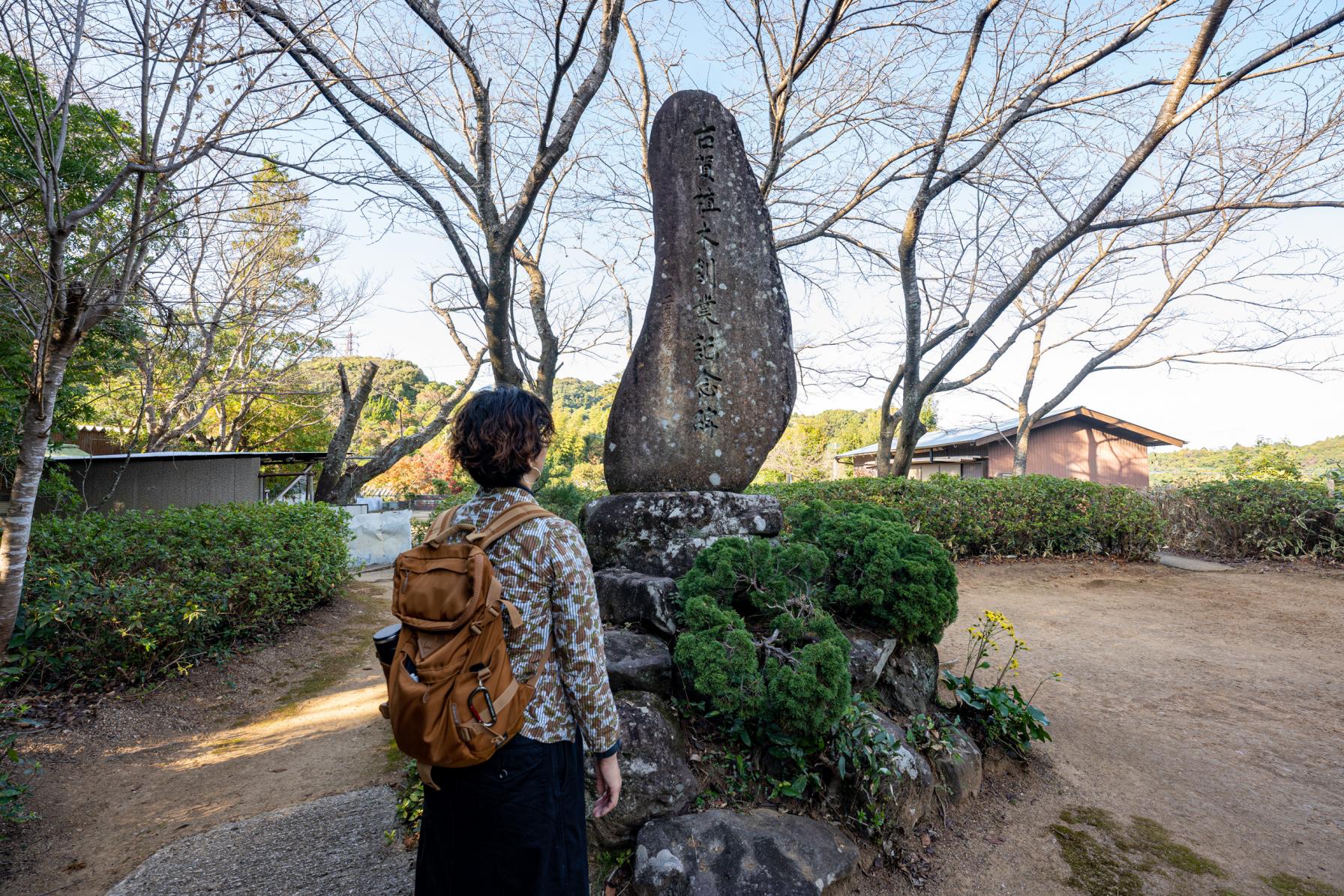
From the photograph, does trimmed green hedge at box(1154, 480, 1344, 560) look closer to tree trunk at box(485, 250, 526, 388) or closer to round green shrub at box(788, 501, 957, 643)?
round green shrub at box(788, 501, 957, 643)

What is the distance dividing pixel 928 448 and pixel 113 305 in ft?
64.7

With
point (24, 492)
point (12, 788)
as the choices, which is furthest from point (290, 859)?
point (24, 492)

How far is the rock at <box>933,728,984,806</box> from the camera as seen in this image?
2.96 metres

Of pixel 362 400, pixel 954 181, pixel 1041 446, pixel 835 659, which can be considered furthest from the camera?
pixel 1041 446

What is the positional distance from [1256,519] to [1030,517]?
322 cm

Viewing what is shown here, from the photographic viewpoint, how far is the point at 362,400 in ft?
28.8

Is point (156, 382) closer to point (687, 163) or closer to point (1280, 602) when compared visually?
point (687, 163)

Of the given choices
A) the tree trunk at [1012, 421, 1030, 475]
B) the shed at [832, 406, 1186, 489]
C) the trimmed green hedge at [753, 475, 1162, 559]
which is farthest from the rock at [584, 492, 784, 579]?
the shed at [832, 406, 1186, 489]

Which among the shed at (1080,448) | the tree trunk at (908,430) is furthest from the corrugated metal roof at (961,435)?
the tree trunk at (908,430)

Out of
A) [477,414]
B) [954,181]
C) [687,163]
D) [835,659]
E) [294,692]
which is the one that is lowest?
Result: [294,692]

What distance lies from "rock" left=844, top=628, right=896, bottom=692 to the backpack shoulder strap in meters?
2.21

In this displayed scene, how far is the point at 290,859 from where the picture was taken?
2.53 m

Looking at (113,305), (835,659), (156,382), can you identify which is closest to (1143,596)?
(835,659)

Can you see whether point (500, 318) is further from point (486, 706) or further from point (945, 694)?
point (486, 706)
